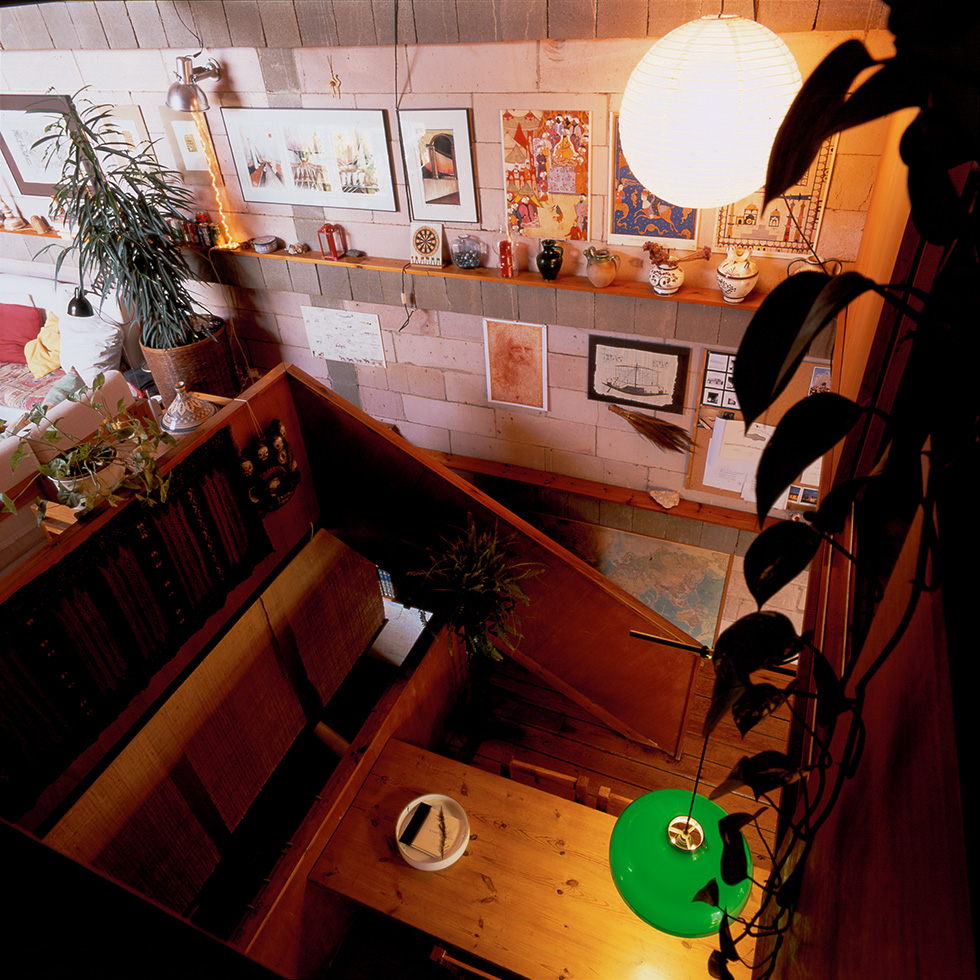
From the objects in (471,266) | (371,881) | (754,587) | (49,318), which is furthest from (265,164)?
(754,587)

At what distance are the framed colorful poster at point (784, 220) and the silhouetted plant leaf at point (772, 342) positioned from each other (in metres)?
2.65

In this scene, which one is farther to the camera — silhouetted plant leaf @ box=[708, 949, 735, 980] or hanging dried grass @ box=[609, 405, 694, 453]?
hanging dried grass @ box=[609, 405, 694, 453]

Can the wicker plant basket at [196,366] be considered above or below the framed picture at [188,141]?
below

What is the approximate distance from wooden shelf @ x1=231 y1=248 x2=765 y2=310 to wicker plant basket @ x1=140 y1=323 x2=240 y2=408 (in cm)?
61

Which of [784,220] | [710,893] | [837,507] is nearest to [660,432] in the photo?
[784,220]

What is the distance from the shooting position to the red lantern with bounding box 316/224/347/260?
3.82 metres

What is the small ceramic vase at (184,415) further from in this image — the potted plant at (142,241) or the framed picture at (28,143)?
the framed picture at (28,143)

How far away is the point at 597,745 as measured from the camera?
333 centimetres

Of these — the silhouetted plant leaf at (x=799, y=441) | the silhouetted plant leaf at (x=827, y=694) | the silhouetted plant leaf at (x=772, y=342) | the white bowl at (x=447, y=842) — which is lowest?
the white bowl at (x=447, y=842)

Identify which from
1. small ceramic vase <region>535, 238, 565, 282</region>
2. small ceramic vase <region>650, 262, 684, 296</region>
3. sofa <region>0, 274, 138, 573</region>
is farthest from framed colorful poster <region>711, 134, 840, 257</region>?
sofa <region>0, 274, 138, 573</region>

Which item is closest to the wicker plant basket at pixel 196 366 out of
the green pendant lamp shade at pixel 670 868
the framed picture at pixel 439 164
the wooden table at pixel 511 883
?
the framed picture at pixel 439 164

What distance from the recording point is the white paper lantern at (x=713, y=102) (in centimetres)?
204

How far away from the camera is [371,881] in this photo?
225cm

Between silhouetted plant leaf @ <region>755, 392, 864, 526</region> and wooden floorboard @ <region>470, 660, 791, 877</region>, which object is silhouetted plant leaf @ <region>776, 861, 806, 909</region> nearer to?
silhouetted plant leaf @ <region>755, 392, 864, 526</region>
